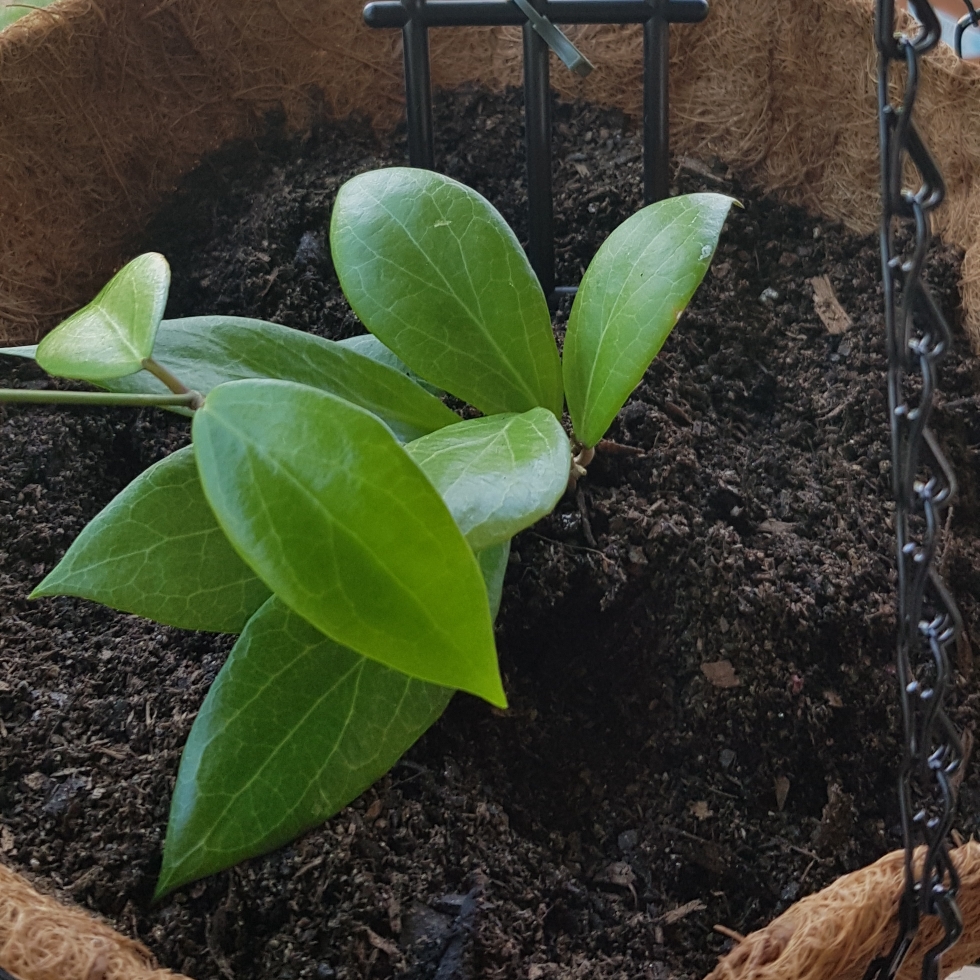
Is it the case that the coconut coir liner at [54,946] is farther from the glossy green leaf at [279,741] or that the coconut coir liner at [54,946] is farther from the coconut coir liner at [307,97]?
the coconut coir liner at [307,97]

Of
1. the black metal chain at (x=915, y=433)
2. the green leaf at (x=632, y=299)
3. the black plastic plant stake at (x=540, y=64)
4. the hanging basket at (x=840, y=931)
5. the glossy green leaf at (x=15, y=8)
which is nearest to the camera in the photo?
the black metal chain at (x=915, y=433)

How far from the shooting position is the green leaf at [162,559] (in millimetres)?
538

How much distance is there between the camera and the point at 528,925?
58 cm

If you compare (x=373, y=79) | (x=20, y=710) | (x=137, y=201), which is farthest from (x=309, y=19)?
(x=20, y=710)

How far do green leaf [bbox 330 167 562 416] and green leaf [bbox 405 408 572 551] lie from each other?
90 mm

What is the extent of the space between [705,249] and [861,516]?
32 cm

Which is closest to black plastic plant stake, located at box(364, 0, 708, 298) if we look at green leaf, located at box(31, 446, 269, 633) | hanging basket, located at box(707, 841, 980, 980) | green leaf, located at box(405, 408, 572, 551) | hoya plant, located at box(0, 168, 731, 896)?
hoya plant, located at box(0, 168, 731, 896)

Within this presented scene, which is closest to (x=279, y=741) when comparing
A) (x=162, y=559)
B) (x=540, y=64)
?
(x=162, y=559)

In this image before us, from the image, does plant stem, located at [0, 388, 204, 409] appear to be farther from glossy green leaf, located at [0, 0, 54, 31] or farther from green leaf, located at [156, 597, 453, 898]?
glossy green leaf, located at [0, 0, 54, 31]

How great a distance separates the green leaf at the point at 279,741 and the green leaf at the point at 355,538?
15 centimetres

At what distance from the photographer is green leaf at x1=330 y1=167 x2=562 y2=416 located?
0.64m

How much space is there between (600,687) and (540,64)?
596 mm

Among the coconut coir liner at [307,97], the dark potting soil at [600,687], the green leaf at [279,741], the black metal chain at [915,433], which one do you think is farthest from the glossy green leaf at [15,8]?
the black metal chain at [915,433]

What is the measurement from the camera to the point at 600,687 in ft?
2.39
